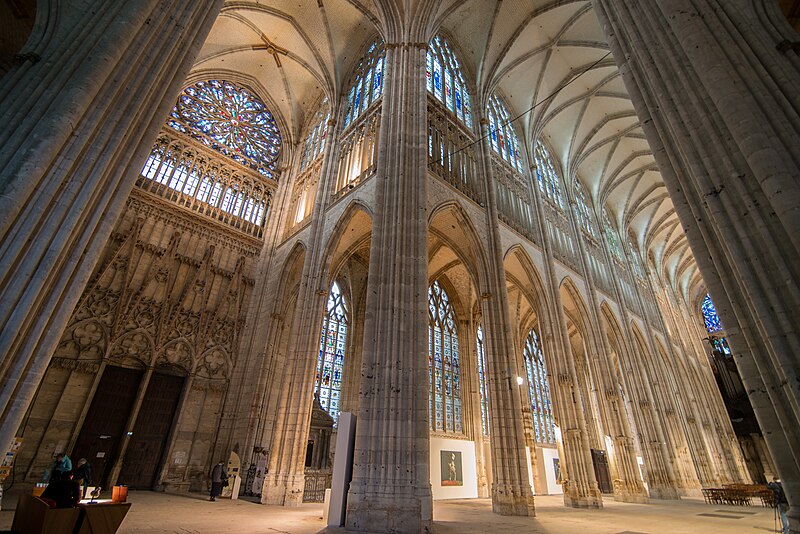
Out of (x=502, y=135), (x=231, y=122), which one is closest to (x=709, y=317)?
(x=502, y=135)

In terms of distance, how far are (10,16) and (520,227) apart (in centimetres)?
1449

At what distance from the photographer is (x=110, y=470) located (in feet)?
37.0

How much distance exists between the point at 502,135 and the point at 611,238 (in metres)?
11.6

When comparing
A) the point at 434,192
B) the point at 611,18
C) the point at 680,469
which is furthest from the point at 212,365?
the point at 680,469

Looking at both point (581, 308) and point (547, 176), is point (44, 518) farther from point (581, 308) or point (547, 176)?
point (547, 176)

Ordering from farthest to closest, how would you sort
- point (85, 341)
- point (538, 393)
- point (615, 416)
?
point (538, 393), point (615, 416), point (85, 341)

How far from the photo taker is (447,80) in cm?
1522

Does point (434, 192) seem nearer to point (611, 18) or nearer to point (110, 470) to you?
point (611, 18)

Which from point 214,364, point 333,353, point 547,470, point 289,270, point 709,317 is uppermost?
point 709,317

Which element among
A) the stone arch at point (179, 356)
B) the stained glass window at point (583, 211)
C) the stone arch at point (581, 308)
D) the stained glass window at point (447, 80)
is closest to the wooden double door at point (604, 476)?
the stone arch at point (581, 308)

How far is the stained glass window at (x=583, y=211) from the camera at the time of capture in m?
20.5

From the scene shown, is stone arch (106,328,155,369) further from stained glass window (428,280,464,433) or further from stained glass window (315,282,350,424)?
stained glass window (428,280,464,433)

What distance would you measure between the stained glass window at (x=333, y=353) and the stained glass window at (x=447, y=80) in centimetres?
873

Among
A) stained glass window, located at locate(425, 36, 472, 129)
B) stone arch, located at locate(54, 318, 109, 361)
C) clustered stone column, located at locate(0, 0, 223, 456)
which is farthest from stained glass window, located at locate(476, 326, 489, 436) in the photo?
clustered stone column, located at locate(0, 0, 223, 456)
